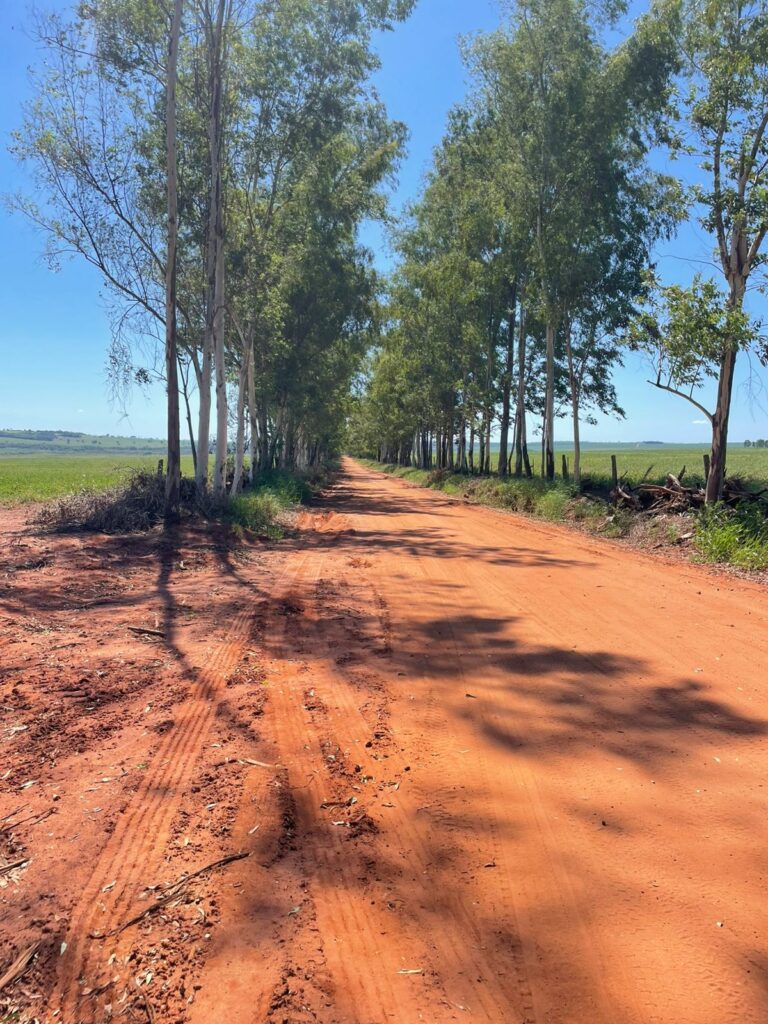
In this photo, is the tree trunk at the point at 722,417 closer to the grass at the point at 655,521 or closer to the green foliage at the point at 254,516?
the grass at the point at 655,521

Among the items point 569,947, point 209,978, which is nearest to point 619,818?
point 569,947

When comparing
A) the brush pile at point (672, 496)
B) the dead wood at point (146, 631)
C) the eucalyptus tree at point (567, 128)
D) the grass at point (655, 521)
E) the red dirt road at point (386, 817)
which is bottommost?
the red dirt road at point (386, 817)

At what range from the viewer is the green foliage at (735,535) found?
10820 millimetres

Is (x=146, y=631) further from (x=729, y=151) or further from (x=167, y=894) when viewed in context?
(x=729, y=151)

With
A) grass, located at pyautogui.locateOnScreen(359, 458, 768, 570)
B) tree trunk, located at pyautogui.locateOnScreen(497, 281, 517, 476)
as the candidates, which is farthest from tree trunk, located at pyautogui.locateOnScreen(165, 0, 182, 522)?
tree trunk, located at pyautogui.locateOnScreen(497, 281, 517, 476)

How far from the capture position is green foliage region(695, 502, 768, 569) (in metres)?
10.8

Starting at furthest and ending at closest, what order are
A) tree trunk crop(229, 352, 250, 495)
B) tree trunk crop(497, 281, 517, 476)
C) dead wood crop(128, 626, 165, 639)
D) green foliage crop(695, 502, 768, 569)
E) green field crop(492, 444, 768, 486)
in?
tree trunk crop(497, 281, 517, 476) → green field crop(492, 444, 768, 486) → tree trunk crop(229, 352, 250, 495) → green foliage crop(695, 502, 768, 569) → dead wood crop(128, 626, 165, 639)

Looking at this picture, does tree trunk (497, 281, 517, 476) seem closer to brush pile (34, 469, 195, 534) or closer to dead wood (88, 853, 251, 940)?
brush pile (34, 469, 195, 534)

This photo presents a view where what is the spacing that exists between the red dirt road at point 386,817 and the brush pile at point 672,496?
710cm

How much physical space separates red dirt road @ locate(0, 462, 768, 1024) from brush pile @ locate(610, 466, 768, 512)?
710 cm

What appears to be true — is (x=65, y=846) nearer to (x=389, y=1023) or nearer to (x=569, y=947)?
(x=389, y=1023)

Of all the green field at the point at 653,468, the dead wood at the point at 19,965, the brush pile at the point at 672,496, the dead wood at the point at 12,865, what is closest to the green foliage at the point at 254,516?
the brush pile at the point at 672,496

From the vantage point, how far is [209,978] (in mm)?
2354

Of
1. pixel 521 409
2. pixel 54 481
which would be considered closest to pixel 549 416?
pixel 521 409
